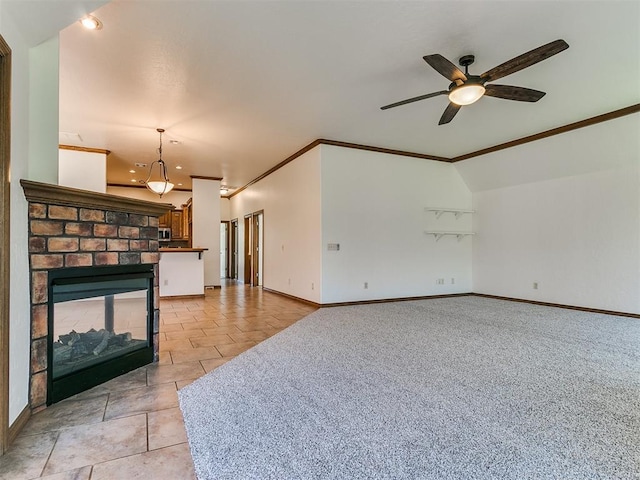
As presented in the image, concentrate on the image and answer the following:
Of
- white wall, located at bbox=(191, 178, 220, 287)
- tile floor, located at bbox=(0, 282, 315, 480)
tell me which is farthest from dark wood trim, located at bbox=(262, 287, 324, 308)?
tile floor, located at bbox=(0, 282, 315, 480)

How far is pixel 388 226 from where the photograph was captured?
6.19 meters

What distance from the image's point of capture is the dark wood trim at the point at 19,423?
1670 millimetres

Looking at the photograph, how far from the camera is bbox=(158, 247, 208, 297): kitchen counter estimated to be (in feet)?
21.7

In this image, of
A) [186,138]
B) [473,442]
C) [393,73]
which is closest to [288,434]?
[473,442]

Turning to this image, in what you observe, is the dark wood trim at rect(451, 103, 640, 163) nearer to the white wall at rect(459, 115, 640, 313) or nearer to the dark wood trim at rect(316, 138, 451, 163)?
the white wall at rect(459, 115, 640, 313)

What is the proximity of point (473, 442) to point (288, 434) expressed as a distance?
0.94 metres

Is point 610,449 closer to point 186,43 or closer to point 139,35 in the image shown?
point 186,43

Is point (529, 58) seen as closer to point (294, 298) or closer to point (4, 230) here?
point (4, 230)

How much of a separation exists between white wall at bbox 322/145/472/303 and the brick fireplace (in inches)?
131

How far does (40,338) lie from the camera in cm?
203

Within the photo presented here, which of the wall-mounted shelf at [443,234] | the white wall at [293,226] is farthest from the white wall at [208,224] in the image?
the wall-mounted shelf at [443,234]

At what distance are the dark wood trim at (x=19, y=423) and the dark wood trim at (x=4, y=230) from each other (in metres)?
0.04

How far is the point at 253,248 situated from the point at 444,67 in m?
7.11

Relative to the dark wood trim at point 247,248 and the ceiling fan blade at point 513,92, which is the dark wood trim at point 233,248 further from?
the ceiling fan blade at point 513,92
